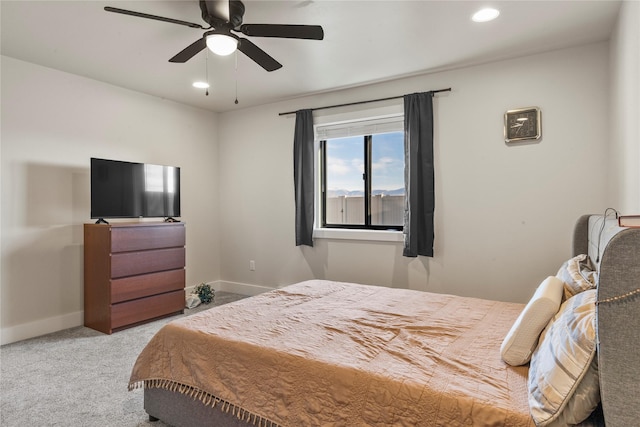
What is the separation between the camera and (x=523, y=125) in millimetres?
3309

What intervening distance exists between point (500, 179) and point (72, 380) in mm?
3845

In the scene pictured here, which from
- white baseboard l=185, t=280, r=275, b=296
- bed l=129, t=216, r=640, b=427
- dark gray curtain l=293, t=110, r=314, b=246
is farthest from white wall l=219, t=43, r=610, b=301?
bed l=129, t=216, r=640, b=427

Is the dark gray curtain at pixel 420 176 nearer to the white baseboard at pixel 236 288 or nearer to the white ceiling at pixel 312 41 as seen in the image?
the white ceiling at pixel 312 41

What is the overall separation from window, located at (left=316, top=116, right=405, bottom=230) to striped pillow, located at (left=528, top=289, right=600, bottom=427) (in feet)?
9.66

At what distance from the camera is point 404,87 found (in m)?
3.90

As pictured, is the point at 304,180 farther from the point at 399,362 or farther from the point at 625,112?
the point at 399,362

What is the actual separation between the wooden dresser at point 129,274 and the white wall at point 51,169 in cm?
23

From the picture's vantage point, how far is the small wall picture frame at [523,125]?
3.25 metres

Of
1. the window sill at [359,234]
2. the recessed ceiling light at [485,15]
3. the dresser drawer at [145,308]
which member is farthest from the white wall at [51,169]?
the recessed ceiling light at [485,15]

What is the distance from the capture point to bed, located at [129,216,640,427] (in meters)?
1.01

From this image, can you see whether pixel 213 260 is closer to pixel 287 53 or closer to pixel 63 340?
pixel 63 340

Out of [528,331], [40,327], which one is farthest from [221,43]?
[40,327]

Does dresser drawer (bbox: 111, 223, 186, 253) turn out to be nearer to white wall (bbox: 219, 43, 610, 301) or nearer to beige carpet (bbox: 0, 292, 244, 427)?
beige carpet (bbox: 0, 292, 244, 427)

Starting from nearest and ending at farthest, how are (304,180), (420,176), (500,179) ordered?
(500,179) < (420,176) < (304,180)
